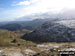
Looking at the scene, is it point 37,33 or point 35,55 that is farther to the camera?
point 37,33

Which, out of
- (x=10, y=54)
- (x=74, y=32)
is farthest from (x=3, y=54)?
(x=74, y=32)

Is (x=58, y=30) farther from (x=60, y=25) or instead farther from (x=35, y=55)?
(x=35, y=55)

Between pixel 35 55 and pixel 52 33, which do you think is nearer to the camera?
pixel 35 55

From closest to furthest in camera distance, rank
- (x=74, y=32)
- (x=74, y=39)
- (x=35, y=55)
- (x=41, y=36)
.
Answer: (x=35, y=55)
(x=74, y=39)
(x=74, y=32)
(x=41, y=36)

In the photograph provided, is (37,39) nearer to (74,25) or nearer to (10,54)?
(74,25)

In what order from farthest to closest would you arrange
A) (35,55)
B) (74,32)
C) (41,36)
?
(41,36), (74,32), (35,55)

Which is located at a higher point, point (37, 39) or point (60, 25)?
point (60, 25)

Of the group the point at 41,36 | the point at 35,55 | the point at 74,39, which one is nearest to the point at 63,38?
the point at 74,39

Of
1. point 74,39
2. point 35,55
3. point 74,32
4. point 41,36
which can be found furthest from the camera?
point 41,36

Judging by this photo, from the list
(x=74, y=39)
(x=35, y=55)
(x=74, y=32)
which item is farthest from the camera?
(x=74, y=32)
